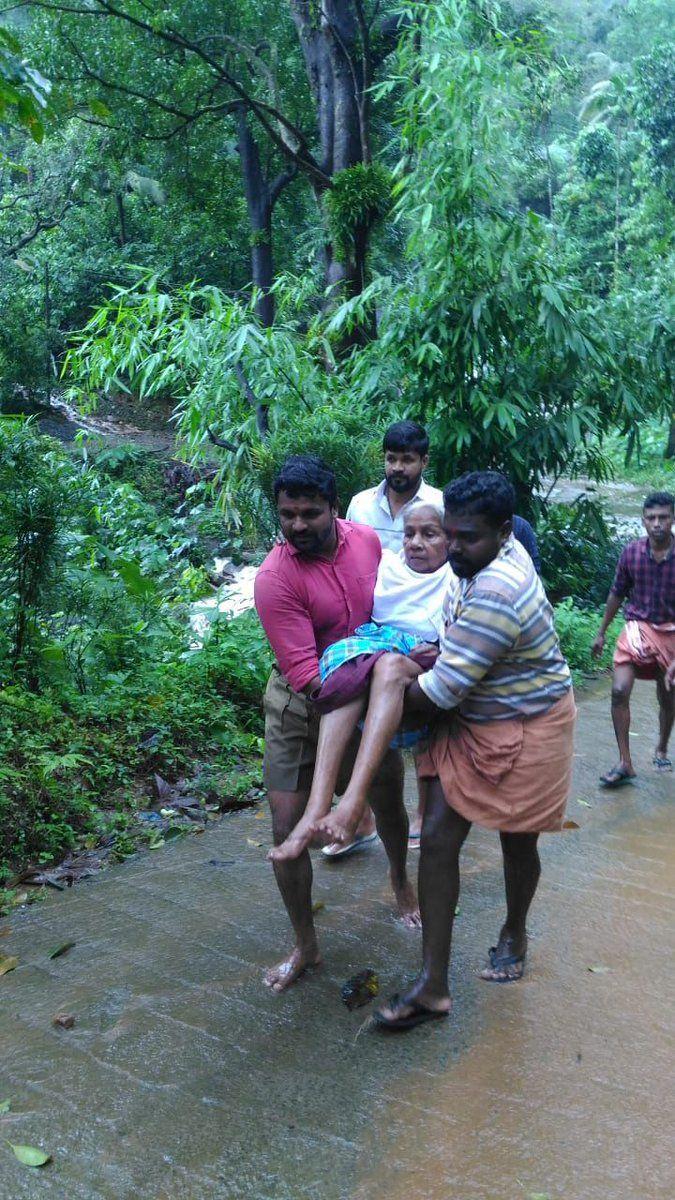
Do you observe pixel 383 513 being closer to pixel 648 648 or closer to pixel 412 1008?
pixel 648 648

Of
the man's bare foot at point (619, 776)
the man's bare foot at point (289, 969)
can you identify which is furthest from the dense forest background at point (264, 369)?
the man's bare foot at point (619, 776)

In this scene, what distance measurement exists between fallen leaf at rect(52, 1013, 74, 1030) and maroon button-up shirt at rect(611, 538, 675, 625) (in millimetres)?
3947

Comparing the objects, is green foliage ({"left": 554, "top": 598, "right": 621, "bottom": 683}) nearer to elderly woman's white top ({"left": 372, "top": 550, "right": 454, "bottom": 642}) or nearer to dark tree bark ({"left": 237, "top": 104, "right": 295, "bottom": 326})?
elderly woman's white top ({"left": 372, "top": 550, "right": 454, "bottom": 642})

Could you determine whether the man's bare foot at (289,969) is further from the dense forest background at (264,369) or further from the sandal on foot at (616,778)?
the sandal on foot at (616,778)

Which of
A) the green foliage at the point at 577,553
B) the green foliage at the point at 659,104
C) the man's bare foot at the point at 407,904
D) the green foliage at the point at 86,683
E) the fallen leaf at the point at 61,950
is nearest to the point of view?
the fallen leaf at the point at 61,950

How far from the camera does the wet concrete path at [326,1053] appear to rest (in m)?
2.71

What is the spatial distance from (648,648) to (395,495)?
76.8 inches

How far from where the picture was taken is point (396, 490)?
16.5 feet

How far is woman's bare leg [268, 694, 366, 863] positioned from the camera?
3.15 m

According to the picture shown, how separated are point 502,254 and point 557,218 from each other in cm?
2751

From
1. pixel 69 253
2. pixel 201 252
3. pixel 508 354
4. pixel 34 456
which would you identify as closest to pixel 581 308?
pixel 508 354

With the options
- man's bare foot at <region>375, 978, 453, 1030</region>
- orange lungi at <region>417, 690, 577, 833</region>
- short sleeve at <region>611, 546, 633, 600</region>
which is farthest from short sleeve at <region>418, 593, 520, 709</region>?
short sleeve at <region>611, 546, 633, 600</region>

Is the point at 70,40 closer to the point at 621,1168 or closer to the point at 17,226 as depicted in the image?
the point at 17,226

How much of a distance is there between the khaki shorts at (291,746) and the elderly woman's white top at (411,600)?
394 mm
